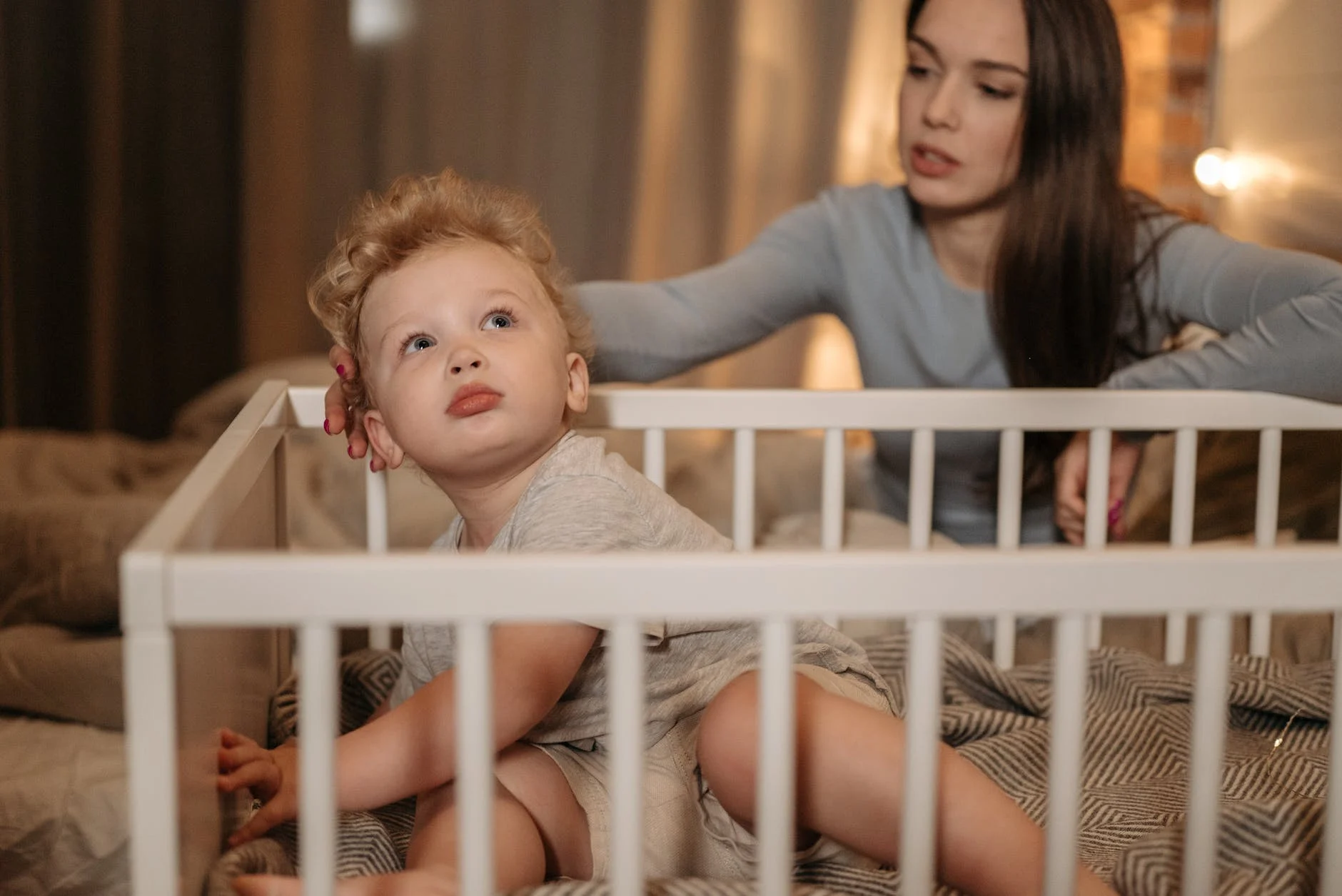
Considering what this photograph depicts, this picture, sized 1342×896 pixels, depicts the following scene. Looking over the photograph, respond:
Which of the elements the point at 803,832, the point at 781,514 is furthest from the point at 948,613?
the point at 781,514

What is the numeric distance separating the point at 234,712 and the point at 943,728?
500 mm

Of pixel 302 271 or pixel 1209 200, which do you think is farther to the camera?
pixel 302 271

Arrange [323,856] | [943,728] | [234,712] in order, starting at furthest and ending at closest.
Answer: [943,728], [234,712], [323,856]

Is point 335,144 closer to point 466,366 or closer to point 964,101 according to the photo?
point 964,101

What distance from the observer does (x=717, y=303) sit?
1.27m

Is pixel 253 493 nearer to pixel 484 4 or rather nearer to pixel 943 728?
pixel 943 728

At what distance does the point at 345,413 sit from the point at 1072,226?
0.72 m

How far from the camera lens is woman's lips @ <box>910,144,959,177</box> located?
1239 millimetres

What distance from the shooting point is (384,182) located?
2.34m

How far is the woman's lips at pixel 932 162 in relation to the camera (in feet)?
4.07

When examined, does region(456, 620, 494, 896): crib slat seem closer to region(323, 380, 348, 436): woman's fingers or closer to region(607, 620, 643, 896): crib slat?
region(607, 620, 643, 896): crib slat

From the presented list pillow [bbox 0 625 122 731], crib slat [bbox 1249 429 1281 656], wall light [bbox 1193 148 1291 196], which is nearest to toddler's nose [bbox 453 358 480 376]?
pillow [bbox 0 625 122 731]

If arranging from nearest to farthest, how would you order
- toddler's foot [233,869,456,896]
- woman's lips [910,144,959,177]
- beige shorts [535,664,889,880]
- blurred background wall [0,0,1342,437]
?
toddler's foot [233,869,456,896]
beige shorts [535,664,889,880]
woman's lips [910,144,959,177]
blurred background wall [0,0,1342,437]

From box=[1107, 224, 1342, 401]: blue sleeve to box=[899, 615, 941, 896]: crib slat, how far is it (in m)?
0.68
